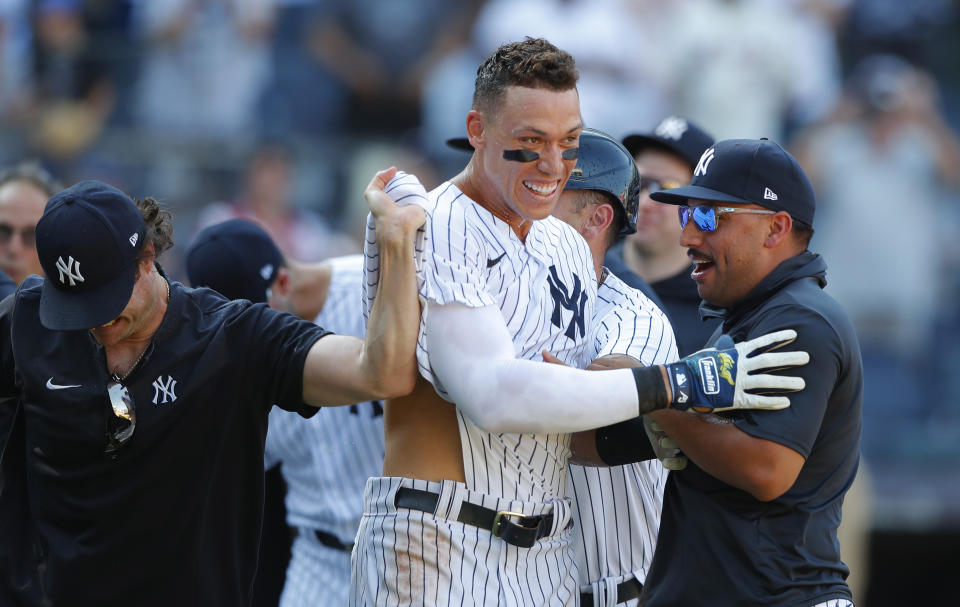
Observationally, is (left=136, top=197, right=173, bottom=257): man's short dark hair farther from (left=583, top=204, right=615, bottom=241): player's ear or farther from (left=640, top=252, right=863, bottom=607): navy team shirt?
(left=640, top=252, right=863, bottom=607): navy team shirt

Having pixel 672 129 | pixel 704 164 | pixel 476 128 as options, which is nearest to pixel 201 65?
pixel 672 129

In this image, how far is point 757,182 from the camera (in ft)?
11.0


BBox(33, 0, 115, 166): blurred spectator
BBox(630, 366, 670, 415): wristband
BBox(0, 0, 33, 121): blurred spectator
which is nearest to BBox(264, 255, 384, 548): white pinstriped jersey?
BBox(630, 366, 670, 415): wristband

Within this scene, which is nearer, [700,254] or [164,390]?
[164,390]

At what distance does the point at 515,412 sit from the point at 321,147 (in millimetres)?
6894

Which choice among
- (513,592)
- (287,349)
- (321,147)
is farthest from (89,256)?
(321,147)

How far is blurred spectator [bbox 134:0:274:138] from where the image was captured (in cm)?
966

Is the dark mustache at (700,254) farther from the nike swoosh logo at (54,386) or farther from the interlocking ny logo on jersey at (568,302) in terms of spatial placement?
the nike swoosh logo at (54,386)

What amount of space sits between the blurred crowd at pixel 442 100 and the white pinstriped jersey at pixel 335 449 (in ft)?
13.2

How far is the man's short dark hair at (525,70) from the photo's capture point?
329 cm

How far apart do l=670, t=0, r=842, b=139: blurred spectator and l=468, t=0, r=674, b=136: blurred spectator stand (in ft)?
0.55

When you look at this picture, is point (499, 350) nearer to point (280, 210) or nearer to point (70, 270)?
point (70, 270)

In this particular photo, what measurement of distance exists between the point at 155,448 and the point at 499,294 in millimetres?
1040

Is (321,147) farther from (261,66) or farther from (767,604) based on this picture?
(767,604)
